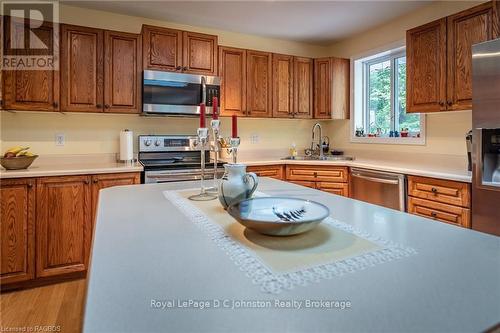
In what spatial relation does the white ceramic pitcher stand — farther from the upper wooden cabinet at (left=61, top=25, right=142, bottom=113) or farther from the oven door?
the upper wooden cabinet at (left=61, top=25, right=142, bottom=113)

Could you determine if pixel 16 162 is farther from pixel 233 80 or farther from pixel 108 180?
pixel 233 80

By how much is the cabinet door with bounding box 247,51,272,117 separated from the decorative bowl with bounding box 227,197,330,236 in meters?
2.48

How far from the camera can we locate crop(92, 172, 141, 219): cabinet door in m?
2.55

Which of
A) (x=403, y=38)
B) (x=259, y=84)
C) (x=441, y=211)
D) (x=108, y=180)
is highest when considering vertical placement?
(x=403, y=38)

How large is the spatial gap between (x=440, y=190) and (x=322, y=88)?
1940mm

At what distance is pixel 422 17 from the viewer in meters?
2.97

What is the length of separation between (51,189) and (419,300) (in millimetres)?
2639

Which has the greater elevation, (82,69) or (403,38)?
(403,38)

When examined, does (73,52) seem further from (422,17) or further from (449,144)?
(449,144)

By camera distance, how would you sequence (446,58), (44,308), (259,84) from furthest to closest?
1. (259,84)
2. (446,58)
3. (44,308)

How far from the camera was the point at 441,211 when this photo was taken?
2.25 meters

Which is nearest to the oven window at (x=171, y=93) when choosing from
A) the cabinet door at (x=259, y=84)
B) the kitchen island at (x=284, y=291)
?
the cabinet door at (x=259, y=84)

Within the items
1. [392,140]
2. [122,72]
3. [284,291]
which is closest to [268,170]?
[392,140]

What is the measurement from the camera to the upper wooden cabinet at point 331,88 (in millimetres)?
3715
